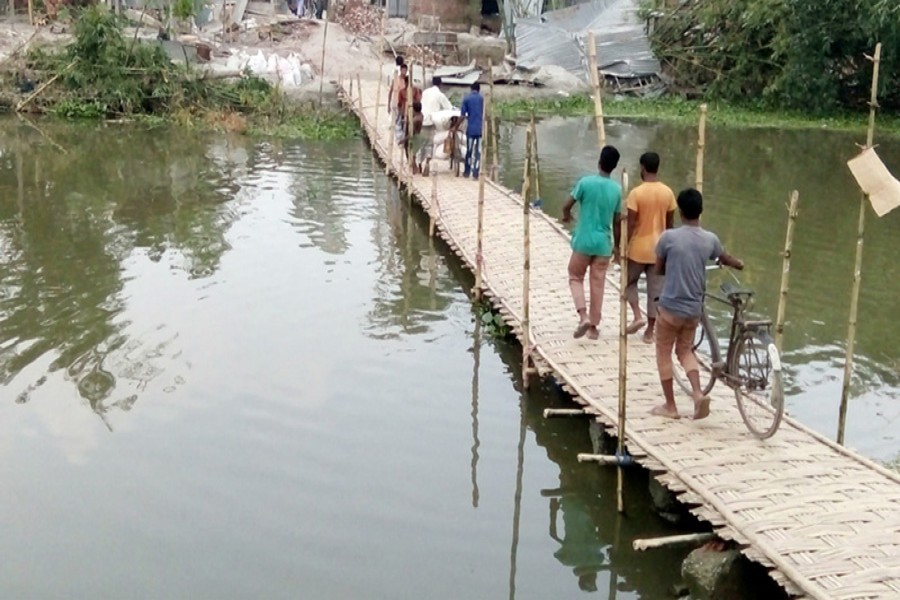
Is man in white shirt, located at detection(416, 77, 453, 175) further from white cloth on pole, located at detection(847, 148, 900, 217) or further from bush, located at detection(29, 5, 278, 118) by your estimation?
white cloth on pole, located at detection(847, 148, 900, 217)

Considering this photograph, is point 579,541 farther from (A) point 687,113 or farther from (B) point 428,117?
(A) point 687,113

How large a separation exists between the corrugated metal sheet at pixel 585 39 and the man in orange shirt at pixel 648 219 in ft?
67.7

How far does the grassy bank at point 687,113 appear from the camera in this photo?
925 inches

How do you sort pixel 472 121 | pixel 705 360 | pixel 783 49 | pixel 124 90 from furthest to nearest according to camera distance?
pixel 783 49 < pixel 124 90 < pixel 472 121 < pixel 705 360

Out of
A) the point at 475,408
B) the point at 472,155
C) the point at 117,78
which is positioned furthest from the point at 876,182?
the point at 117,78

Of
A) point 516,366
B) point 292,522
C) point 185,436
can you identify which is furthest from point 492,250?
point 292,522

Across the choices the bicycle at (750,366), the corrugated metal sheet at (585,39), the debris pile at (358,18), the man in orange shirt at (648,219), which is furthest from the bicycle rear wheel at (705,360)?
the debris pile at (358,18)

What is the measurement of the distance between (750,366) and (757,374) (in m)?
0.07

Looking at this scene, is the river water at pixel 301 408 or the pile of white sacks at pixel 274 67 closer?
the river water at pixel 301 408

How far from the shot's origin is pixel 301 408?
7719 mm

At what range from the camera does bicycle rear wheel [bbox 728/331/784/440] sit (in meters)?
5.80

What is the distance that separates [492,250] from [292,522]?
5.02 m

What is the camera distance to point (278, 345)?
29.4 ft

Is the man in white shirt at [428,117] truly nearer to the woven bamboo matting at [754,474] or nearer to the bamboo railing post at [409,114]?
the bamboo railing post at [409,114]
